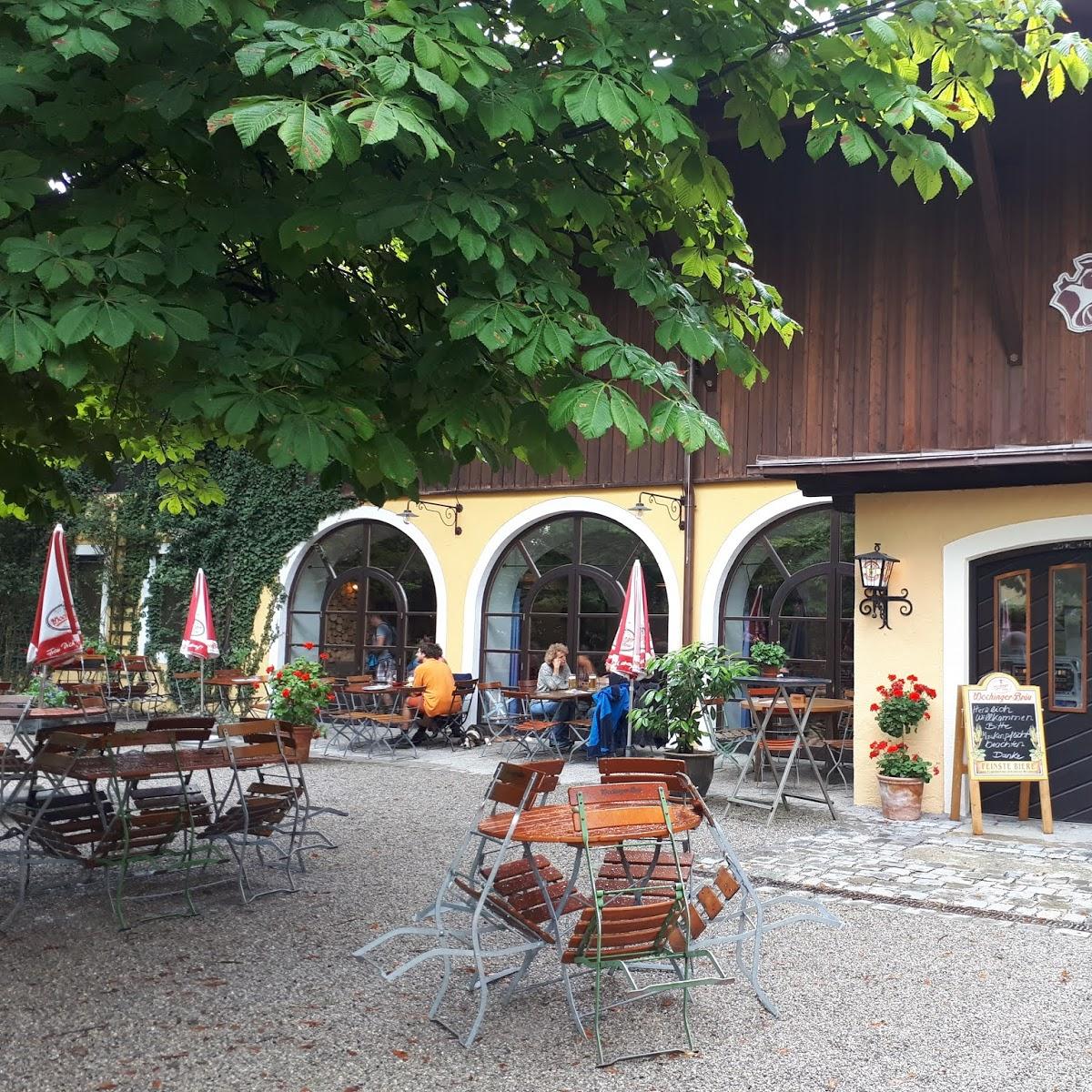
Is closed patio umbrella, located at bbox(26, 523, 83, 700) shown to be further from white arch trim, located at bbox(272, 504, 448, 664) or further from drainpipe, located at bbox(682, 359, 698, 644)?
drainpipe, located at bbox(682, 359, 698, 644)

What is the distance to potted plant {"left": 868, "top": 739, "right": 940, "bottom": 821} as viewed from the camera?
26.8 ft

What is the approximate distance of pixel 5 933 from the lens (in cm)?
488

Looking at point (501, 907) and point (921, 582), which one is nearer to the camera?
point (501, 907)

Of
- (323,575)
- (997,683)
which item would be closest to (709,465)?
(997,683)

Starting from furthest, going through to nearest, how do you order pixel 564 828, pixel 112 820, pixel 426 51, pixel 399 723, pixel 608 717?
pixel 399 723
pixel 608 717
pixel 112 820
pixel 564 828
pixel 426 51

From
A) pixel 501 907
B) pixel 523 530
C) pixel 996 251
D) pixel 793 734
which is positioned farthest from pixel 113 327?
pixel 523 530

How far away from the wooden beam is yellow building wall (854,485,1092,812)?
1.78 meters

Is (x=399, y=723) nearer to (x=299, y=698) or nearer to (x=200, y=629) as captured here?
(x=299, y=698)

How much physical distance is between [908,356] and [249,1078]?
28.5 ft

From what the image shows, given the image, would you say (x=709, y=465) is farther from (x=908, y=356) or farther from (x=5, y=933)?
(x=5, y=933)

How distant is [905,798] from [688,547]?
4.46m

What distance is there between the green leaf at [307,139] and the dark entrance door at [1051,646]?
685cm

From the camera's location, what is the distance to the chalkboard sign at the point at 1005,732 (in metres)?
7.72

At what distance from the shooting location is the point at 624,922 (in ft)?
12.3
